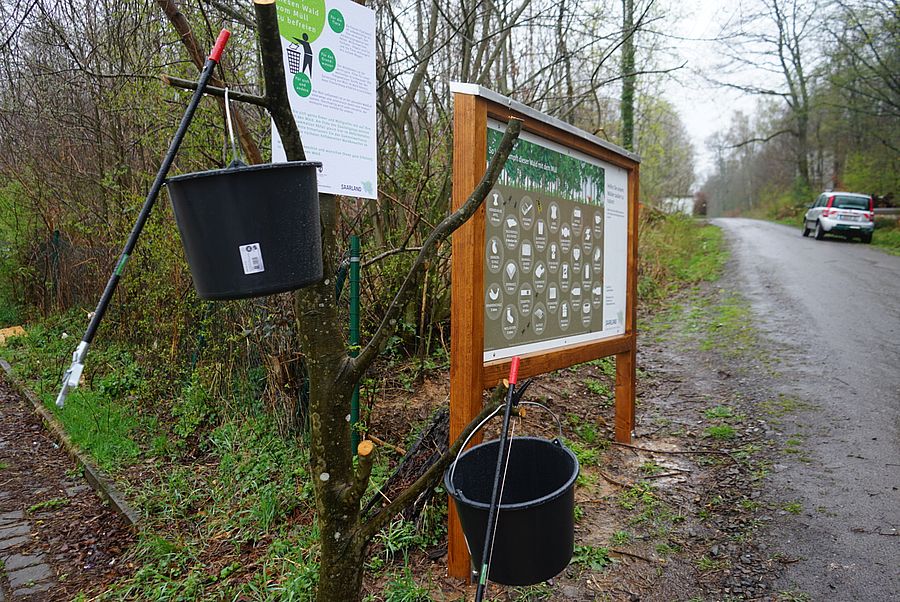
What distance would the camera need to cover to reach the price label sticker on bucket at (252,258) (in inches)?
59.6

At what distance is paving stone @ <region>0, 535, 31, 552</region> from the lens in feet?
12.2

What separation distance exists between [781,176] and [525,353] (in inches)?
1726

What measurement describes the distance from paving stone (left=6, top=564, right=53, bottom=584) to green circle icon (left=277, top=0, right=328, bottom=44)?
3.19 m

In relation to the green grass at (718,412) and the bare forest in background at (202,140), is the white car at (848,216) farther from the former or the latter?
the green grass at (718,412)

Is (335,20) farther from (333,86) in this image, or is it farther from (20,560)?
(20,560)

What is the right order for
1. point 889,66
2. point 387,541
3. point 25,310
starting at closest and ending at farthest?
point 387,541 < point 25,310 < point 889,66

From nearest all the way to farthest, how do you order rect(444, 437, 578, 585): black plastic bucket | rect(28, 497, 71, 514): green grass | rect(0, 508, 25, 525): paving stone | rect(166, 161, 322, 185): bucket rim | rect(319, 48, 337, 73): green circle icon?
rect(166, 161, 322, 185): bucket rim, rect(444, 437, 578, 585): black plastic bucket, rect(319, 48, 337, 73): green circle icon, rect(0, 508, 25, 525): paving stone, rect(28, 497, 71, 514): green grass

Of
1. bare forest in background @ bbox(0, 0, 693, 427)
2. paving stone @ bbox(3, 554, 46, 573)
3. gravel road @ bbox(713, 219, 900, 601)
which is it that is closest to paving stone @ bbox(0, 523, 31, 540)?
paving stone @ bbox(3, 554, 46, 573)

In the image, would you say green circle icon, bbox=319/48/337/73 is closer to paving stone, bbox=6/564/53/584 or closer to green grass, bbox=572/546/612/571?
green grass, bbox=572/546/612/571

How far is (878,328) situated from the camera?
25.1ft

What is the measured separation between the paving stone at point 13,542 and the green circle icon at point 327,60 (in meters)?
3.46

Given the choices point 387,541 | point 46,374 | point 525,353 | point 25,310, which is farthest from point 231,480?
point 25,310

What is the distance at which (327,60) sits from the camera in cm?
284

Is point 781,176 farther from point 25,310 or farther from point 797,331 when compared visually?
point 25,310
